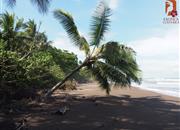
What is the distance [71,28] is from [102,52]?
209 cm

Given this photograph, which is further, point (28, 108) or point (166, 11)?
point (166, 11)

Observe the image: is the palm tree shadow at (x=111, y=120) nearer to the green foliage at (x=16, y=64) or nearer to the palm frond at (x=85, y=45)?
the green foliage at (x=16, y=64)

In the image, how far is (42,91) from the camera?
62.5ft

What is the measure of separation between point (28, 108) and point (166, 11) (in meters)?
8.47

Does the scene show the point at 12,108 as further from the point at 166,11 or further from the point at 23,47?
the point at 166,11

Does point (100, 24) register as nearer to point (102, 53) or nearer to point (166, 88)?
point (102, 53)

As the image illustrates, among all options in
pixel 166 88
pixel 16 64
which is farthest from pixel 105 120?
pixel 166 88

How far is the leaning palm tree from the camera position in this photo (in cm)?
1389

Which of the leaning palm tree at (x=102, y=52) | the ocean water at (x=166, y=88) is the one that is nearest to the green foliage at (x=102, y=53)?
the leaning palm tree at (x=102, y=52)

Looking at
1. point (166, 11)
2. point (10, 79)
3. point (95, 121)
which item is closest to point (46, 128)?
point (95, 121)

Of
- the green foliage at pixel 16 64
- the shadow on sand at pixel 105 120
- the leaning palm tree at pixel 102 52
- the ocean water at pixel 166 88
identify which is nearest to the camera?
the shadow on sand at pixel 105 120

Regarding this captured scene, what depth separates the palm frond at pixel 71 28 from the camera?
567 inches

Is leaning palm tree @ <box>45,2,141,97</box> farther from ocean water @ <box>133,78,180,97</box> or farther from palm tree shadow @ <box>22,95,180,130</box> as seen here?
ocean water @ <box>133,78,180,97</box>

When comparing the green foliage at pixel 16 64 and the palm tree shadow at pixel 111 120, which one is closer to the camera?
the palm tree shadow at pixel 111 120
